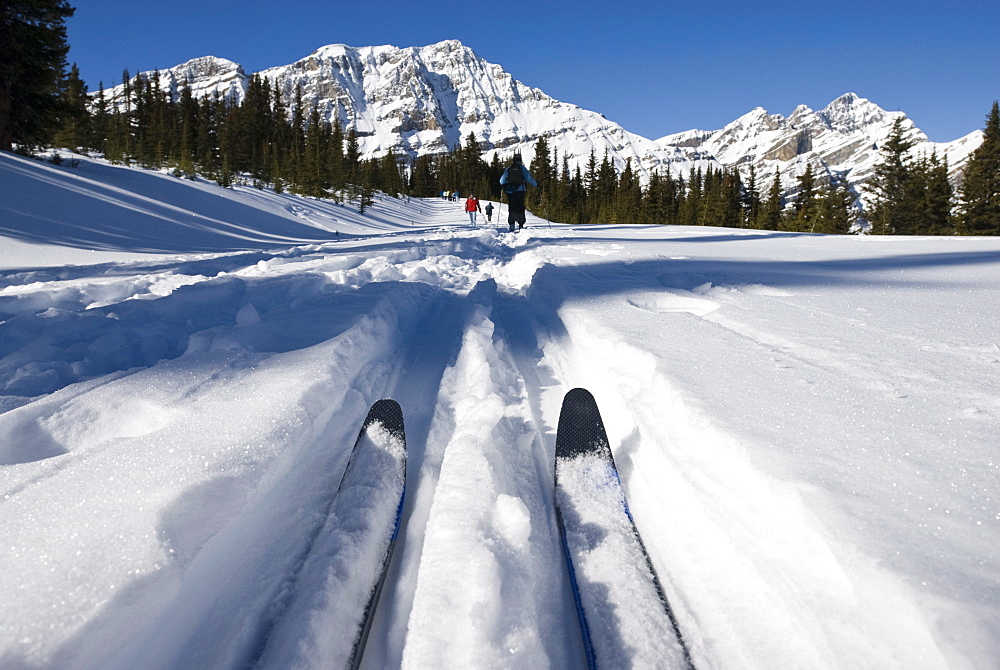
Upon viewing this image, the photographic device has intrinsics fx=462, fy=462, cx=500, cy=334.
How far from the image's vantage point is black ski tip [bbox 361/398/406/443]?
1.92m

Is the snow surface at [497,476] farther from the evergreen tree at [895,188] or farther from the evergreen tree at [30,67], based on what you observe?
the evergreen tree at [895,188]

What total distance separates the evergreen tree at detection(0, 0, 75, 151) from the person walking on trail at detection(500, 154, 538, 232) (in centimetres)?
1304

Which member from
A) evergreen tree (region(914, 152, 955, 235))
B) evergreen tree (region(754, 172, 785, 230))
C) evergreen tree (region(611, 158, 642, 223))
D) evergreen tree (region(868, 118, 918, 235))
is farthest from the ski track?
evergreen tree (region(611, 158, 642, 223))

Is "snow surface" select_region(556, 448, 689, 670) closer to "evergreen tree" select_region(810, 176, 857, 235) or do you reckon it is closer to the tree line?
the tree line

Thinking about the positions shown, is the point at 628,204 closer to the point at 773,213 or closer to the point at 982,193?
the point at 773,213

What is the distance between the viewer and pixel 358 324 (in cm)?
291

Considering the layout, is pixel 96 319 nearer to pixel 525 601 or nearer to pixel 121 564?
pixel 121 564

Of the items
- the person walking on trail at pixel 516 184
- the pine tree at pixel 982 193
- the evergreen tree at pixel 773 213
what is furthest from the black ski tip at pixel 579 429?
the evergreen tree at pixel 773 213

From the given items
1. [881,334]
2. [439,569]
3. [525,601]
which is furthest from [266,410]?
[881,334]

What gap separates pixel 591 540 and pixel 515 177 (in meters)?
11.6

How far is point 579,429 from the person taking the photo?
1.92 m

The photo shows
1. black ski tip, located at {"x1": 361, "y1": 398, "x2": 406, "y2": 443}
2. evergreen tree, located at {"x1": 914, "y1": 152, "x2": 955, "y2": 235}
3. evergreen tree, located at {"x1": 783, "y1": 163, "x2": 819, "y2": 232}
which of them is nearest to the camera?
black ski tip, located at {"x1": 361, "y1": 398, "x2": 406, "y2": 443}

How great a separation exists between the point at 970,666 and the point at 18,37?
63.3 ft

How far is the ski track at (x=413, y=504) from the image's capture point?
98 cm
